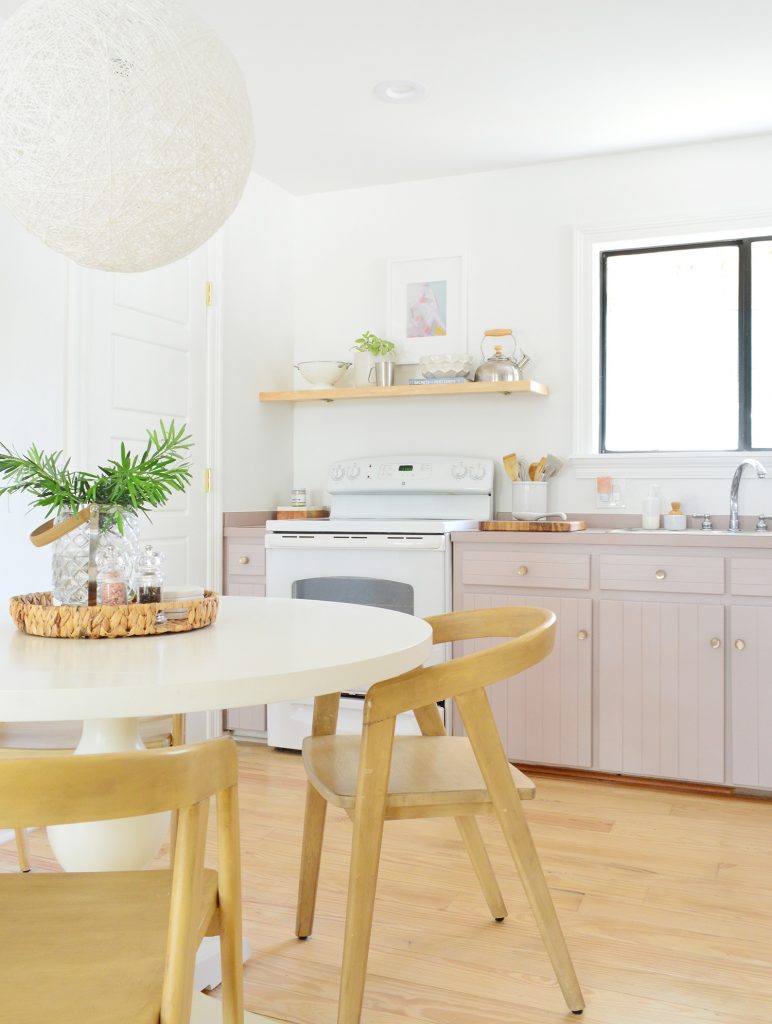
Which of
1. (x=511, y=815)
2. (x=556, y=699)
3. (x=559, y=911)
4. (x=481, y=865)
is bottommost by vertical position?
(x=559, y=911)

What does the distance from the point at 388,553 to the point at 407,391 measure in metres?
0.81

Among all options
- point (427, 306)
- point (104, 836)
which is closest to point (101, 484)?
point (104, 836)

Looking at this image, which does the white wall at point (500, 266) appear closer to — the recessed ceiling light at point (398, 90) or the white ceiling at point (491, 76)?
the white ceiling at point (491, 76)

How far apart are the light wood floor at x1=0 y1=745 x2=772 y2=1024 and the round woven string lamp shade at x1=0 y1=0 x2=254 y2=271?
1.49 m

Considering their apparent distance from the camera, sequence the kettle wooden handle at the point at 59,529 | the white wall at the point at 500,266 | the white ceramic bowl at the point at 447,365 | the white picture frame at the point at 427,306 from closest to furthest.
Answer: the kettle wooden handle at the point at 59,529, the white wall at the point at 500,266, the white ceramic bowl at the point at 447,365, the white picture frame at the point at 427,306

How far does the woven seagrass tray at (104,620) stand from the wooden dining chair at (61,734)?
1.25 ft

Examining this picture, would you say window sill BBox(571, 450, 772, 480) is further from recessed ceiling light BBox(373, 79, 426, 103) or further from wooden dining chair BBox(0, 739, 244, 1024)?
wooden dining chair BBox(0, 739, 244, 1024)

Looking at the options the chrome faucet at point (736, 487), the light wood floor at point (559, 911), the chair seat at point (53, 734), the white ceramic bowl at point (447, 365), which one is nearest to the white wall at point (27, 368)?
the chair seat at point (53, 734)

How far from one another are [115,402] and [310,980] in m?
1.98

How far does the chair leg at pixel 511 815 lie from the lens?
1586 millimetres

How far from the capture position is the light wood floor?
175cm

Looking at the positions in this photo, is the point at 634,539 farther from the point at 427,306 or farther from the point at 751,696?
the point at 427,306

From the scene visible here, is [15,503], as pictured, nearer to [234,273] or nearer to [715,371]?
[234,273]

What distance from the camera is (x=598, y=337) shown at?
148 inches
